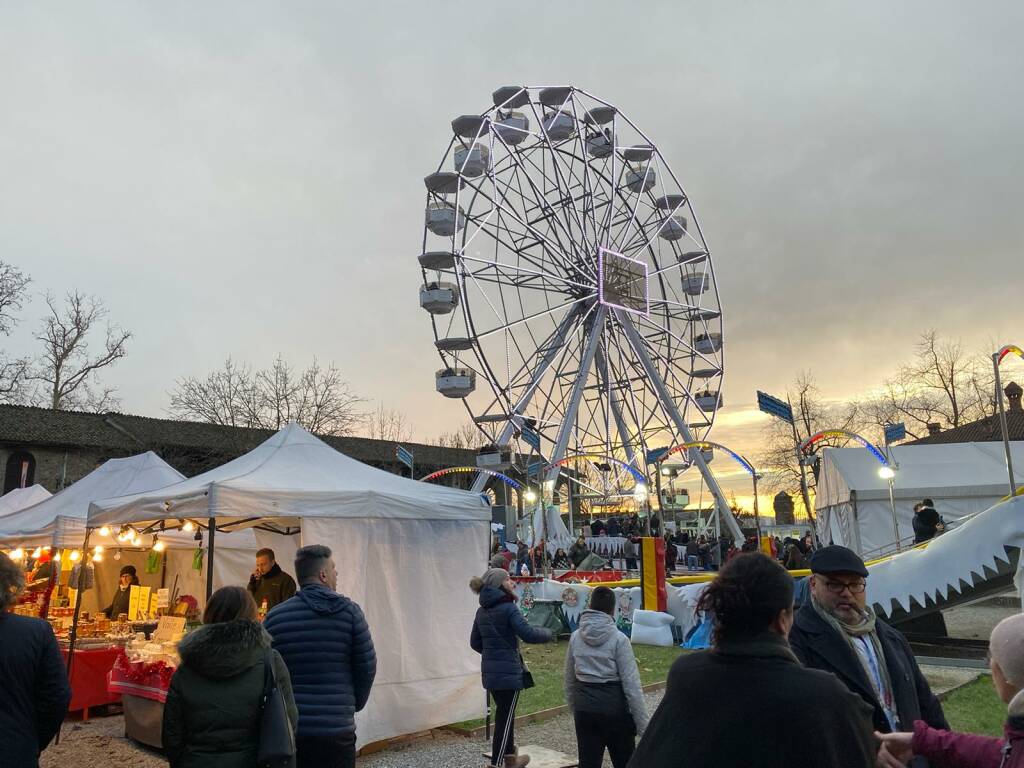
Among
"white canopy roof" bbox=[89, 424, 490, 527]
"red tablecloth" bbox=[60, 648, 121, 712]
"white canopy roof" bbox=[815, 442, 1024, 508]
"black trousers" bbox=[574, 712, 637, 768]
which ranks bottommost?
"red tablecloth" bbox=[60, 648, 121, 712]

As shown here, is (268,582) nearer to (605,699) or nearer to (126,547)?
(605,699)

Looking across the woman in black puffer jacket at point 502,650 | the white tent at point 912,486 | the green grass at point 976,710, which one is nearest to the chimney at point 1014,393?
the white tent at point 912,486

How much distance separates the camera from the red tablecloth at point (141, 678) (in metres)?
7.11

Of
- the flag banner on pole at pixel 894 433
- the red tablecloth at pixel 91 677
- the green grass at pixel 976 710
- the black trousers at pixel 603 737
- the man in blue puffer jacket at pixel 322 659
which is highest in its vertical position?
the flag banner on pole at pixel 894 433

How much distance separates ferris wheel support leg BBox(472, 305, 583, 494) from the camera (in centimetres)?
2230

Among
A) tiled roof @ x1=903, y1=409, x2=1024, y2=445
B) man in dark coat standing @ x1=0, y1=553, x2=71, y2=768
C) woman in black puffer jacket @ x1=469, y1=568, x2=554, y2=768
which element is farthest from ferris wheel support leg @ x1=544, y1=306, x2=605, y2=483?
tiled roof @ x1=903, y1=409, x2=1024, y2=445

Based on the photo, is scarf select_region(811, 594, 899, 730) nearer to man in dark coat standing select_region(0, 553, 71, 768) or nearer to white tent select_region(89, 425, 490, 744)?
man in dark coat standing select_region(0, 553, 71, 768)

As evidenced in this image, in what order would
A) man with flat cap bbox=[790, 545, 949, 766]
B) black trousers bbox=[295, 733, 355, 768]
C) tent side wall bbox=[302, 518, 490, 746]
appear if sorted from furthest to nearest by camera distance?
tent side wall bbox=[302, 518, 490, 746]
black trousers bbox=[295, 733, 355, 768]
man with flat cap bbox=[790, 545, 949, 766]

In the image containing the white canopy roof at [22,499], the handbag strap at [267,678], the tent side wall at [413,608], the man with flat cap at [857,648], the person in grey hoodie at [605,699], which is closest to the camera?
the man with flat cap at [857,648]

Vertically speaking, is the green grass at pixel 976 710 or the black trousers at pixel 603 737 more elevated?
the black trousers at pixel 603 737

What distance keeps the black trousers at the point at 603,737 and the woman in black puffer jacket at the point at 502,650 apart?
123cm

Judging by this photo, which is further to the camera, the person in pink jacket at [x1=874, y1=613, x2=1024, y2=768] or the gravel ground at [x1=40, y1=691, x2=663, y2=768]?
the gravel ground at [x1=40, y1=691, x2=663, y2=768]

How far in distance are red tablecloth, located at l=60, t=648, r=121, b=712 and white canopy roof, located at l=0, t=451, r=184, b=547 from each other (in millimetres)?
3620

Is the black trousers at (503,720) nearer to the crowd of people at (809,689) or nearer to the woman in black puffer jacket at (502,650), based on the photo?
the woman in black puffer jacket at (502,650)
